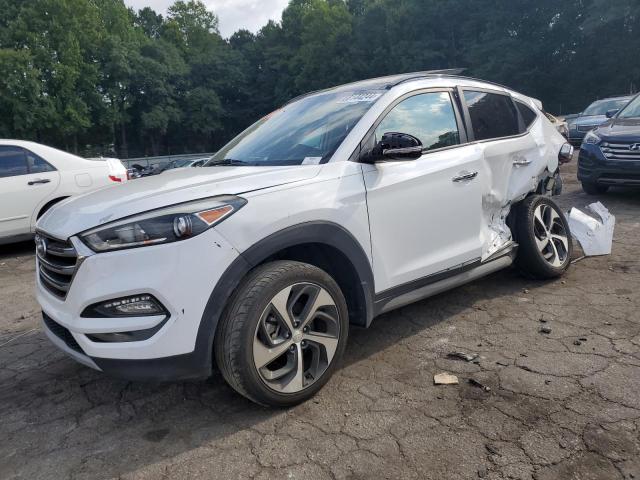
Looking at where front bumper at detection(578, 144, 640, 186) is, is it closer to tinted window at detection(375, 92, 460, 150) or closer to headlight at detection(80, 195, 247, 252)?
tinted window at detection(375, 92, 460, 150)

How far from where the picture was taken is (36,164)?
7066 millimetres

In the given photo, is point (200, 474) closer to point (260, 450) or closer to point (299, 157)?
point (260, 450)

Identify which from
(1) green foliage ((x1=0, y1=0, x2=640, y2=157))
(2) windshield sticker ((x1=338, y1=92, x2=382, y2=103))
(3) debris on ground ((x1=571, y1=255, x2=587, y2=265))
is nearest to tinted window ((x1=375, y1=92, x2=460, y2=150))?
(2) windshield sticker ((x1=338, y1=92, x2=382, y2=103))

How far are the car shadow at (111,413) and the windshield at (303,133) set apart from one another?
4.32ft

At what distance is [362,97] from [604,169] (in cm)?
534

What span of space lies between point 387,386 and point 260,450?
0.84 meters

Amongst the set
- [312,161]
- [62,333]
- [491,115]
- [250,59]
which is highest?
[250,59]

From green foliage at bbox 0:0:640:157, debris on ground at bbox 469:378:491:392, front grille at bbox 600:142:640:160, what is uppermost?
green foliage at bbox 0:0:640:157

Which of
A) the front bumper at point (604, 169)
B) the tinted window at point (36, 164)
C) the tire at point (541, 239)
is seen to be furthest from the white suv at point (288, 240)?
the tinted window at point (36, 164)

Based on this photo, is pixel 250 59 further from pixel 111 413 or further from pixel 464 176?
pixel 111 413

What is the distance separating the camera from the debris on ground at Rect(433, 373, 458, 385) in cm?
291

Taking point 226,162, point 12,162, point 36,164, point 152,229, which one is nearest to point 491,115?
point 226,162

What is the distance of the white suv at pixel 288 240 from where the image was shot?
7.73ft

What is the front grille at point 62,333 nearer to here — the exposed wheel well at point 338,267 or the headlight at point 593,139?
the exposed wheel well at point 338,267
